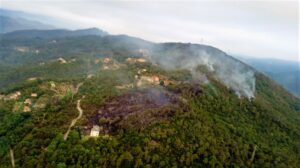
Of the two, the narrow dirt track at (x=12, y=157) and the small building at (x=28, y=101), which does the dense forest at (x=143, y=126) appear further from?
the narrow dirt track at (x=12, y=157)

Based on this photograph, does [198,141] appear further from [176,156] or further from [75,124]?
[75,124]

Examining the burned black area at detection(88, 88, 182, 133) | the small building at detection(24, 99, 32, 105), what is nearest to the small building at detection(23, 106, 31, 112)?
the small building at detection(24, 99, 32, 105)

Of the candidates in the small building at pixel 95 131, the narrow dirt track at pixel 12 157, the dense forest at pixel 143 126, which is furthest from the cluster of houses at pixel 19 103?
the small building at pixel 95 131

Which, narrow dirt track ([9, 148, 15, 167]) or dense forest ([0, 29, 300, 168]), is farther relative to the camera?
dense forest ([0, 29, 300, 168])

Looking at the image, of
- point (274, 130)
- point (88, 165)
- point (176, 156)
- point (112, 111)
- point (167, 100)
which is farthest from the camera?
Result: point (274, 130)

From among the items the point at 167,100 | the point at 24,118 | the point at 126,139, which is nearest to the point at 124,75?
the point at 167,100

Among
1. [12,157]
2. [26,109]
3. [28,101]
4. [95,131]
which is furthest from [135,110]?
[28,101]

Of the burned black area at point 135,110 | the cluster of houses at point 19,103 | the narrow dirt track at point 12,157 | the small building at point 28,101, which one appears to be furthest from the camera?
the small building at point 28,101

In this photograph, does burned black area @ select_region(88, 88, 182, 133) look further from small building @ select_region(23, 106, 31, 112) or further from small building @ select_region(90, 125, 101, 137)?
small building @ select_region(23, 106, 31, 112)
